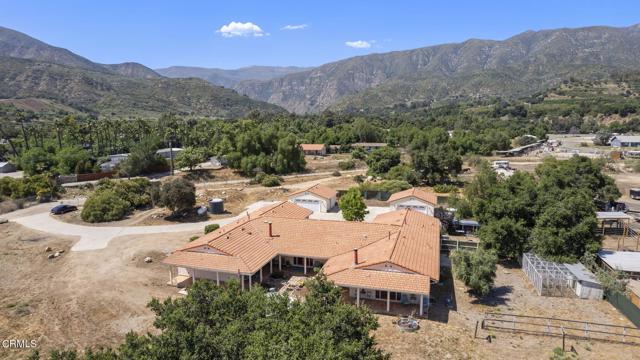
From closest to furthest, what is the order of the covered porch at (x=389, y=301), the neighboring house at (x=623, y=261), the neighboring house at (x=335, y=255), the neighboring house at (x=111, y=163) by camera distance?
the covered porch at (x=389, y=301) → the neighboring house at (x=335, y=255) → the neighboring house at (x=623, y=261) → the neighboring house at (x=111, y=163)

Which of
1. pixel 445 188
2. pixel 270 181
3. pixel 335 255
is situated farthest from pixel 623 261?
pixel 270 181

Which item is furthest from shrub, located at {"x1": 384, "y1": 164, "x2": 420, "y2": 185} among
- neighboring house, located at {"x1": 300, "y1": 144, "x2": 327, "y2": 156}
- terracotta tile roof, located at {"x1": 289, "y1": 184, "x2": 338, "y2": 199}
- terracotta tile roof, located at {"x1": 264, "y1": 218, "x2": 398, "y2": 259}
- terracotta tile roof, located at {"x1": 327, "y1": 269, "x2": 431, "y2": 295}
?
terracotta tile roof, located at {"x1": 327, "y1": 269, "x2": 431, "y2": 295}

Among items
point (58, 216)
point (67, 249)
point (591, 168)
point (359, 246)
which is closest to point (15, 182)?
point (58, 216)

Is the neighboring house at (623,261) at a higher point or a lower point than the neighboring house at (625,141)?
lower

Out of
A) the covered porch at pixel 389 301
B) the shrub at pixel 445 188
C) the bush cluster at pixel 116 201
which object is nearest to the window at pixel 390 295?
the covered porch at pixel 389 301

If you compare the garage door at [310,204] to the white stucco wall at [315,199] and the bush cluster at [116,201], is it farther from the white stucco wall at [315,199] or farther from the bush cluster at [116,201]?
the bush cluster at [116,201]

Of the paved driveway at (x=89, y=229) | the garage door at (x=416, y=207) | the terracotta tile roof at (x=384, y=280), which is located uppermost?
the terracotta tile roof at (x=384, y=280)
